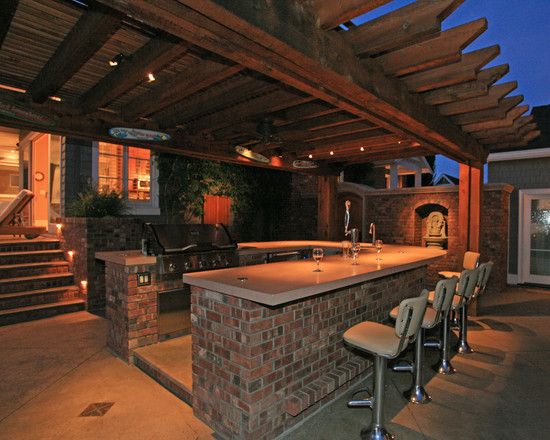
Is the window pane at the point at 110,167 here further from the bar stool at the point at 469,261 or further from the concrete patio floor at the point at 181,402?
the bar stool at the point at 469,261

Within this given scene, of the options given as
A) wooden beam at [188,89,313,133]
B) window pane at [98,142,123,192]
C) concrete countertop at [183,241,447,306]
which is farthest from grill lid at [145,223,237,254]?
window pane at [98,142,123,192]

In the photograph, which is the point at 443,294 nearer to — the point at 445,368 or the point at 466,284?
the point at 466,284

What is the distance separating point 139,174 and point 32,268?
3220 mm

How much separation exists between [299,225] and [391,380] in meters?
8.27

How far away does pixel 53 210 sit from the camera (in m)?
9.79

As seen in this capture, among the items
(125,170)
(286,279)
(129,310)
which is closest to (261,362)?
(286,279)

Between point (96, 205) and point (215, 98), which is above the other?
point (215, 98)

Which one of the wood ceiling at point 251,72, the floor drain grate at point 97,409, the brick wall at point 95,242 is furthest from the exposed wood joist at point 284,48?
the brick wall at point 95,242

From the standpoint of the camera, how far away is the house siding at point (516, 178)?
9.20 m

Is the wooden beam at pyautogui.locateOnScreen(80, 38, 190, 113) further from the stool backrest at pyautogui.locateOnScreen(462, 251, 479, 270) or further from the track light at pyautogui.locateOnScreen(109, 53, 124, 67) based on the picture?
the stool backrest at pyautogui.locateOnScreen(462, 251, 479, 270)

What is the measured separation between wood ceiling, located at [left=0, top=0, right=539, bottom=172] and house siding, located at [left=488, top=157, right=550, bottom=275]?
416 cm

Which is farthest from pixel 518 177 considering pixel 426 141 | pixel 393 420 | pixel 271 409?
pixel 271 409

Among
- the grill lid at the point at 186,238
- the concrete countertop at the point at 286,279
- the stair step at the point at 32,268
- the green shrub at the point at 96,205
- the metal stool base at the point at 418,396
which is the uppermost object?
the green shrub at the point at 96,205

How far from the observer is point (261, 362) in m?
2.63
